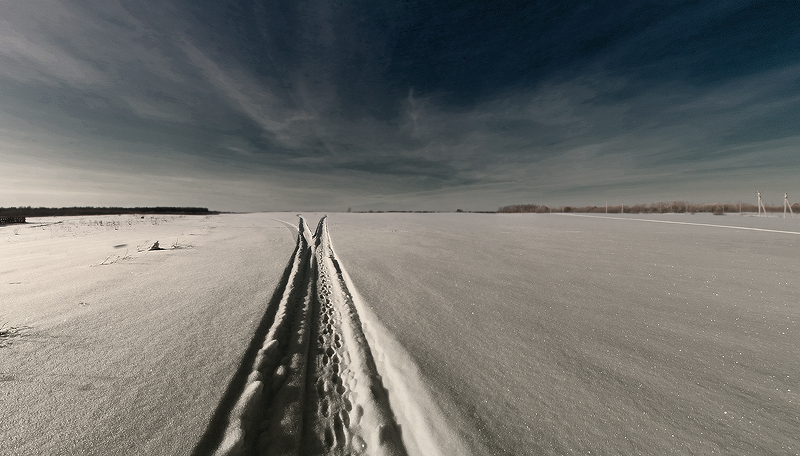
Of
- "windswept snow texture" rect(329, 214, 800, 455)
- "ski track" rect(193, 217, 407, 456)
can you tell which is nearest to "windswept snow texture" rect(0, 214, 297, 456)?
"ski track" rect(193, 217, 407, 456)

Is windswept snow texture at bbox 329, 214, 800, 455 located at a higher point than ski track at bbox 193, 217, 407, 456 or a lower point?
higher

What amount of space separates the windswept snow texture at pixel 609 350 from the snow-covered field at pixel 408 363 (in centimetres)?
1

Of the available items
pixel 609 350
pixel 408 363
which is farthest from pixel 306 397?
pixel 609 350

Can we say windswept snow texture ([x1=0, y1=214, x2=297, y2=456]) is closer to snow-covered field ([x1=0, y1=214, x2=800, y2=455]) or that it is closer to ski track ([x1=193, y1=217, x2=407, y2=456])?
snow-covered field ([x1=0, y1=214, x2=800, y2=455])

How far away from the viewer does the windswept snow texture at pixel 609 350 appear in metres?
1.44

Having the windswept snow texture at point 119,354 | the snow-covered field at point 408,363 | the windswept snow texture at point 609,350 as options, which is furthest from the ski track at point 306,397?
the windswept snow texture at point 609,350

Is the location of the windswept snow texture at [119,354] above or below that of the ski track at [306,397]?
above

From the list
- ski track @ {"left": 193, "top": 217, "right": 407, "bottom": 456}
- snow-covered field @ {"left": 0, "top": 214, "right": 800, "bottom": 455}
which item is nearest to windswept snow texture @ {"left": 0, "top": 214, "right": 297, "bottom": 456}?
snow-covered field @ {"left": 0, "top": 214, "right": 800, "bottom": 455}

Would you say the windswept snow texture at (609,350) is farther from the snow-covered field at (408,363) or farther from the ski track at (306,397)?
the ski track at (306,397)

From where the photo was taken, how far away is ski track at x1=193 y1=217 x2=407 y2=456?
1.46m

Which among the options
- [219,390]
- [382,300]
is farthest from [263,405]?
[382,300]

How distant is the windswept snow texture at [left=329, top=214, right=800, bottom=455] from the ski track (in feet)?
1.40

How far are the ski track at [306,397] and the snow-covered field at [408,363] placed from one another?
0.04ft

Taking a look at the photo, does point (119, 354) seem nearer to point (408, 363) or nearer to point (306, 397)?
point (306, 397)
